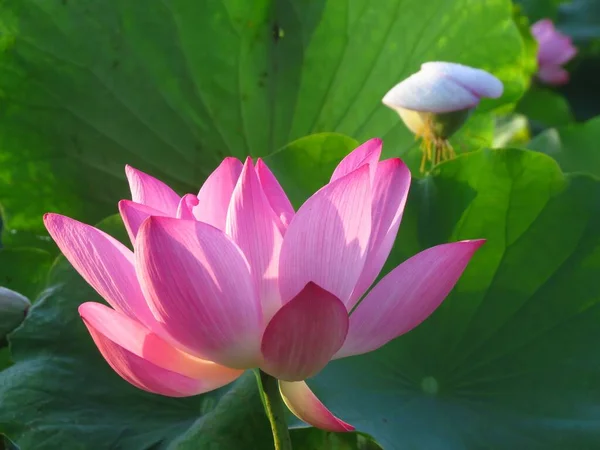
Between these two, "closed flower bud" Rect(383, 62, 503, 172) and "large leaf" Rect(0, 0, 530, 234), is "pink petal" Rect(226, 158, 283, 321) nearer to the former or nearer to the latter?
"closed flower bud" Rect(383, 62, 503, 172)

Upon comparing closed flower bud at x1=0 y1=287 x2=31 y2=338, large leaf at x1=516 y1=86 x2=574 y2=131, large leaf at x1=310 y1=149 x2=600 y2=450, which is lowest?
large leaf at x1=516 y1=86 x2=574 y2=131

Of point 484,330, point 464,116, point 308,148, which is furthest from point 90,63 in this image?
point 484,330

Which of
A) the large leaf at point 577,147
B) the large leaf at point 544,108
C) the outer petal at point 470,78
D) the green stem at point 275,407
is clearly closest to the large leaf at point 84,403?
the green stem at point 275,407

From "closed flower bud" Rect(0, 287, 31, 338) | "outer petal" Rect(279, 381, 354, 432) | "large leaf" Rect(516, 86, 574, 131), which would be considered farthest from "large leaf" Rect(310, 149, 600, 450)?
"large leaf" Rect(516, 86, 574, 131)

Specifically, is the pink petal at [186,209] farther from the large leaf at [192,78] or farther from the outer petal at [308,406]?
the large leaf at [192,78]

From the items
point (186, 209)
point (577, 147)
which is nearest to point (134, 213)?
point (186, 209)
